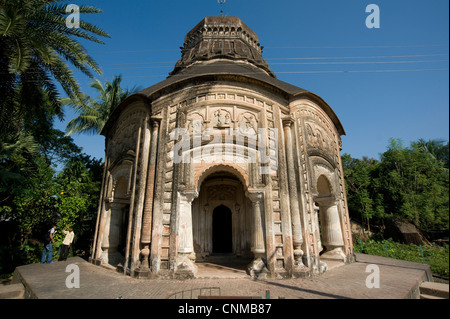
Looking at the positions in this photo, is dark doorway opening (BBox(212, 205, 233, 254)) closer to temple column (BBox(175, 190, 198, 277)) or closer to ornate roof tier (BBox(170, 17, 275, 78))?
temple column (BBox(175, 190, 198, 277))

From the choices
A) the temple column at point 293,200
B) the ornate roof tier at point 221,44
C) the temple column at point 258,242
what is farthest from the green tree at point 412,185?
the temple column at point 258,242

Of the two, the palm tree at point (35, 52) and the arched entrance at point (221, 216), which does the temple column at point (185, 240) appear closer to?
the arched entrance at point (221, 216)

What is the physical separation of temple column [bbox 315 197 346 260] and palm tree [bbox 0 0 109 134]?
11498 mm

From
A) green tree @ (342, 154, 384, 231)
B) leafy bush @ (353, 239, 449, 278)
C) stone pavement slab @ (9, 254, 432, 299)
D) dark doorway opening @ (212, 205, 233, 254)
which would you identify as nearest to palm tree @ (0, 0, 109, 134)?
stone pavement slab @ (9, 254, 432, 299)

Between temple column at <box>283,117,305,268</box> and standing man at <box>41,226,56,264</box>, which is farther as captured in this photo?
standing man at <box>41,226,56,264</box>

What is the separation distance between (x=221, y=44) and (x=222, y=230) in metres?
10.8

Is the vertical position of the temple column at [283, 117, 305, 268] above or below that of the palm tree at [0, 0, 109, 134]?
below

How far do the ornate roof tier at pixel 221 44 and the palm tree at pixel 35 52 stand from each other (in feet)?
18.1

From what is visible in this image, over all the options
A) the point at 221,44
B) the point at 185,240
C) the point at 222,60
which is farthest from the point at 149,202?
the point at 221,44

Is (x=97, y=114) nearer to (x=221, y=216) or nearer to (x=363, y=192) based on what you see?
(x=221, y=216)

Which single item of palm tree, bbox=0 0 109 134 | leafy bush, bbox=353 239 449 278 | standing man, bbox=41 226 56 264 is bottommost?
leafy bush, bbox=353 239 449 278

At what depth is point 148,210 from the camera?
27.8 feet

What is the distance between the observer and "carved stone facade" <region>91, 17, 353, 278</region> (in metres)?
8.09

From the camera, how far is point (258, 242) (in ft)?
26.3
